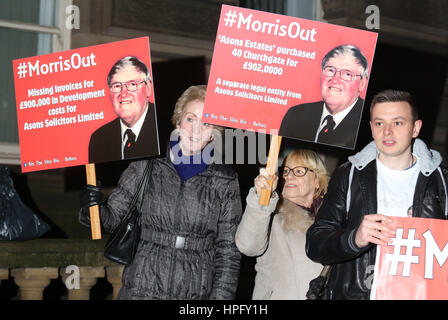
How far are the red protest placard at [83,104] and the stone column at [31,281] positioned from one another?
2.09 ft

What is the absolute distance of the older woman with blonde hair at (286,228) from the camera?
12.7 ft

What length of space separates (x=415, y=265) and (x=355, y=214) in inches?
14.8

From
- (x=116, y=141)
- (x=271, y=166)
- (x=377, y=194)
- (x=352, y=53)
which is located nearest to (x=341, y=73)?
(x=352, y=53)

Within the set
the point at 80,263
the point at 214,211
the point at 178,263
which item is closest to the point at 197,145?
the point at 214,211

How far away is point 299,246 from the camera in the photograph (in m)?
4.12

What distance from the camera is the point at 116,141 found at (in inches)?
167

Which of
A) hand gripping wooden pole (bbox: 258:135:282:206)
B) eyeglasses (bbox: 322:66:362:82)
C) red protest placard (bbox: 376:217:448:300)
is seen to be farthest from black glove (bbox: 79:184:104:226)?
red protest placard (bbox: 376:217:448:300)

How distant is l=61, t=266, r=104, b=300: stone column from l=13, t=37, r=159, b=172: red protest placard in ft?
2.28

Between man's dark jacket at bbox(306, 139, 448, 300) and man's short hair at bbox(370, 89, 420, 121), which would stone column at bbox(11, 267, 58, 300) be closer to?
man's dark jacket at bbox(306, 139, 448, 300)

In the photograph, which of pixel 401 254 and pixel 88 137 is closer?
pixel 401 254

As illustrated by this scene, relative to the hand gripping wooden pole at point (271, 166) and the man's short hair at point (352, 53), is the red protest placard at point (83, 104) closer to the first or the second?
the hand gripping wooden pole at point (271, 166)

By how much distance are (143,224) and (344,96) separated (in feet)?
4.26

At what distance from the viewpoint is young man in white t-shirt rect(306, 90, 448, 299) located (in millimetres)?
3531

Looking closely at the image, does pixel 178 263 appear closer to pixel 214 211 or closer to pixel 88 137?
pixel 214 211
